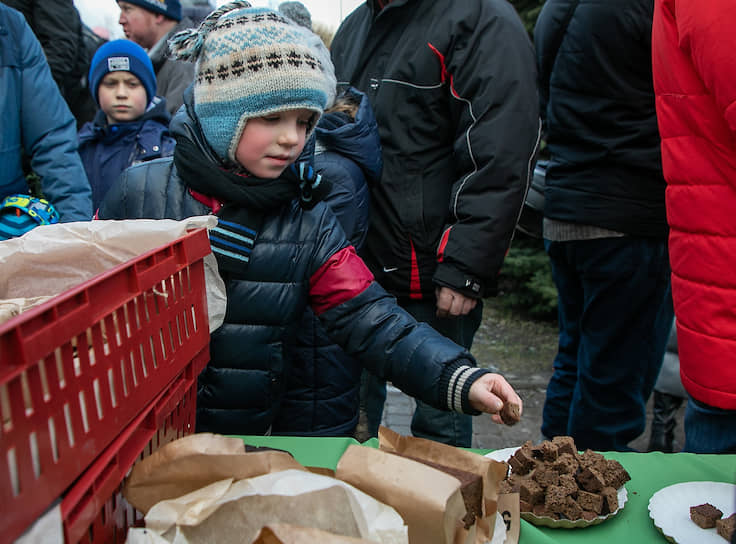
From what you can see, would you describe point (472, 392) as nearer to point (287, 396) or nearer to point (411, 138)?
point (287, 396)

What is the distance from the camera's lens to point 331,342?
2.10 meters

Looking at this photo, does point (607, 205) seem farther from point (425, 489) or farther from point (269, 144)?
point (425, 489)

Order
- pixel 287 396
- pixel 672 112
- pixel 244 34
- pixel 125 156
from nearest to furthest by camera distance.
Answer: pixel 244 34 < pixel 672 112 < pixel 287 396 < pixel 125 156

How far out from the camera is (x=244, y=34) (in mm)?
1585

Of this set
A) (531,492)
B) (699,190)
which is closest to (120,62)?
(699,190)

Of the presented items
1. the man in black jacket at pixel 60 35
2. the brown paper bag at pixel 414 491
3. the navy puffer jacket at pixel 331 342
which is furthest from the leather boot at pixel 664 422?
the man in black jacket at pixel 60 35

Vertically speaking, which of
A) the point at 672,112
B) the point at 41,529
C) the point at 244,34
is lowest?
the point at 41,529

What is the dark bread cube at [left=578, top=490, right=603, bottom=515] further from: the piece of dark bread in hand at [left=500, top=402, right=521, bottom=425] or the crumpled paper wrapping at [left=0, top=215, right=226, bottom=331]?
the crumpled paper wrapping at [left=0, top=215, right=226, bottom=331]

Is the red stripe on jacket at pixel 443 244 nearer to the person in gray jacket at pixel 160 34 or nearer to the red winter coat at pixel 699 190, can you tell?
the red winter coat at pixel 699 190

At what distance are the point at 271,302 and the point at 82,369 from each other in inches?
33.6

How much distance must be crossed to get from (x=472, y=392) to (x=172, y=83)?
2.86 metres

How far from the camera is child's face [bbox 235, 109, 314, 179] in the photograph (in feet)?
5.24

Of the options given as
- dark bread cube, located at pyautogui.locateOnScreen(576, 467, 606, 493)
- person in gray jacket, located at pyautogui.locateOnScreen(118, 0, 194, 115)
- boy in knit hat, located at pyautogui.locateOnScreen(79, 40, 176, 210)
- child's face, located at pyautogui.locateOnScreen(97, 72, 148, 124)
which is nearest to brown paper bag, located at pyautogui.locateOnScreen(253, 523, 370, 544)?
dark bread cube, located at pyautogui.locateOnScreen(576, 467, 606, 493)

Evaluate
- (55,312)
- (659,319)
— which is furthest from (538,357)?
(55,312)
